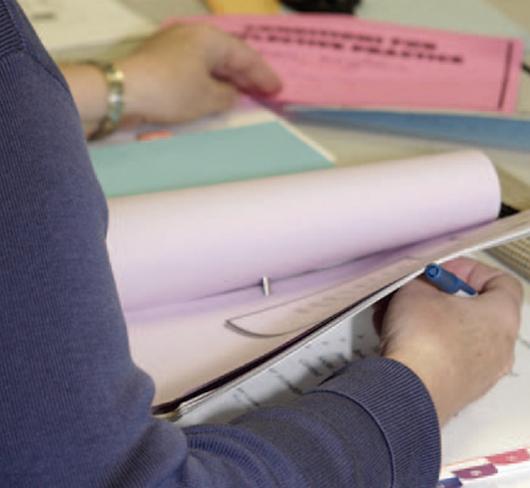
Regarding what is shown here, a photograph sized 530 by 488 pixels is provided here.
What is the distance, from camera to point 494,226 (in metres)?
0.71

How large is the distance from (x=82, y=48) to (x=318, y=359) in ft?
1.95

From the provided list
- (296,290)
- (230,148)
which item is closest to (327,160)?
(230,148)

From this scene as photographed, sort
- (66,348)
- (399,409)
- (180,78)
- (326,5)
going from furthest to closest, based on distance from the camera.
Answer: (326,5) < (180,78) < (399,409) < (66,348)

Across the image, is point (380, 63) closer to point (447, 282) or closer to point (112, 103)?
point (112, 103)

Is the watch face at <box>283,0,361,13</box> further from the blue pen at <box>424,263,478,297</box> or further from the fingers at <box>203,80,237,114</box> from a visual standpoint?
the blue pen at <box>424,263,478,297</box>

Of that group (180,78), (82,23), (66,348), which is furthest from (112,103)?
(66,348)

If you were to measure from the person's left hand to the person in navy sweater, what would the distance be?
0.44 metres

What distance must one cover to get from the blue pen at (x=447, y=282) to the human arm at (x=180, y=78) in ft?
1.25

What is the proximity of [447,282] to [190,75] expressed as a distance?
42cm

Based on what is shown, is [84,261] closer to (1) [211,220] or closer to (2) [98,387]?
(2) [98,387]

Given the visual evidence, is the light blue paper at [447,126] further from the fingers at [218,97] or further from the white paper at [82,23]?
the white paper at [82,23]

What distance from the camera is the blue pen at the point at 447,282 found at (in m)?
0.66

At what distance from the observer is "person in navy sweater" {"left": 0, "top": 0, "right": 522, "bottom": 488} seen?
48 centimetres

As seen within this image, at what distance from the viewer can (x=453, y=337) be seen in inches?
26.5
